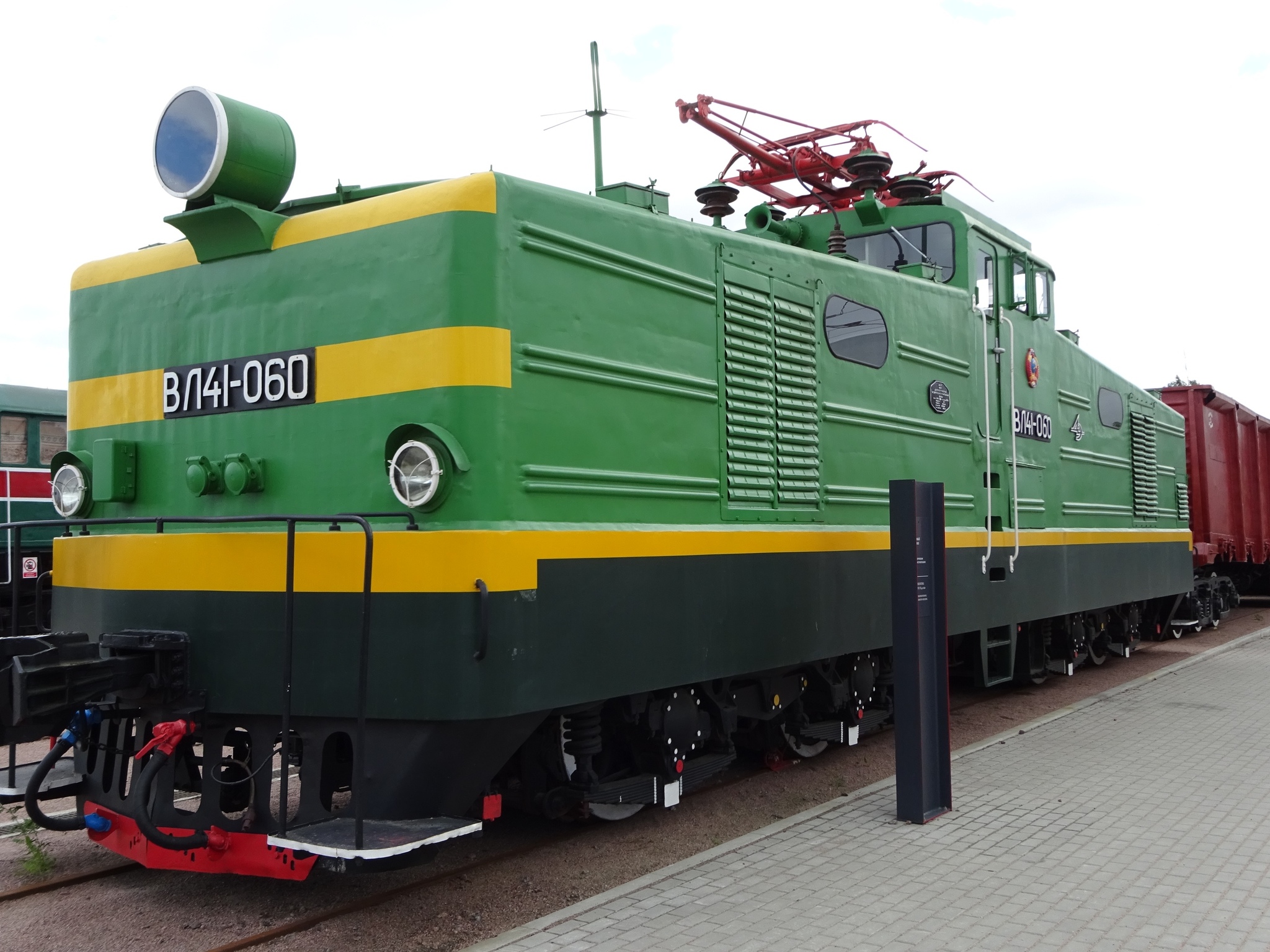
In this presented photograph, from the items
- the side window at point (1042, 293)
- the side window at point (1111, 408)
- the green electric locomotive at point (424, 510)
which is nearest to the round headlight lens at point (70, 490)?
the green electric locomotive at point (424, 510)

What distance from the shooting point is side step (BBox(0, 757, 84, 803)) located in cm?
445

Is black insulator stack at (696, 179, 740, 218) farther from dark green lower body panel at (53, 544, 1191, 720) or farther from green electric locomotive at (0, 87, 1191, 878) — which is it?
dark green lower body panel at (53, 544, 1191, 720)

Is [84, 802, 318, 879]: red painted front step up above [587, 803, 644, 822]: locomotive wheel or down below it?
above

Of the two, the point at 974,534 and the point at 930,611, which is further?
the point at 974,534

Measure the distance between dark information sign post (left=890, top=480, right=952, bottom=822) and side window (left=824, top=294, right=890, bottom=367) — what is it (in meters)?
1.07

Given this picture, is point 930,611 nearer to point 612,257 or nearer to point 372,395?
point 612,257

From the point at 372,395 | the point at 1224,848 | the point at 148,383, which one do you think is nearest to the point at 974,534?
the point at 1224,848

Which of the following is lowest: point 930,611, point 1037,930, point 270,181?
point 1037,930

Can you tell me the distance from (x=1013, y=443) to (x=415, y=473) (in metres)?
5.58

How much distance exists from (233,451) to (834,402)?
3402 millimetres

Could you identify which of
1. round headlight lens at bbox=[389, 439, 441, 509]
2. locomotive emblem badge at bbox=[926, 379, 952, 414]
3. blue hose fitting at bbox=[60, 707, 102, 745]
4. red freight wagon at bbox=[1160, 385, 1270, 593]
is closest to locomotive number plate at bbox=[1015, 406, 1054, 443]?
locomotive emblem badge at bbox=[926, 379, 952, 414]

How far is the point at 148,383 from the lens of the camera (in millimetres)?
5105

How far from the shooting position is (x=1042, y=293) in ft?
30.4

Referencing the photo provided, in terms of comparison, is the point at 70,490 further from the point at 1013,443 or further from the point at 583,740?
the point at 1013,443
